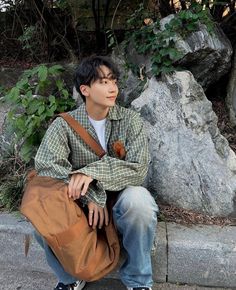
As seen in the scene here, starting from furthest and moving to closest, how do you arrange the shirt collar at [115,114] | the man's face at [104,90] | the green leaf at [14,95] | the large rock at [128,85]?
the large rock at [128,85] → the green leaf at [14,95] → the shirt collar at [115,114] → the man's face at [104,90]

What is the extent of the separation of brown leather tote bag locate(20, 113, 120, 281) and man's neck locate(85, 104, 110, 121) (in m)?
0.46

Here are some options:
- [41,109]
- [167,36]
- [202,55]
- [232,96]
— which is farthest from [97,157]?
[232,96]

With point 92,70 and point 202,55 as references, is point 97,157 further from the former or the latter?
point 202,55

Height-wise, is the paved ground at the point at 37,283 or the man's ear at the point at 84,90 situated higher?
the man's ear at the point at 84,90

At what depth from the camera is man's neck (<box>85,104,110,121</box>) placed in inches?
105

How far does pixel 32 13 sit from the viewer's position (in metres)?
5.25

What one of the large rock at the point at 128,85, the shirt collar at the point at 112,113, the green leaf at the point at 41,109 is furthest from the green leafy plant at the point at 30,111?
the shirt collar at the point at 112,113

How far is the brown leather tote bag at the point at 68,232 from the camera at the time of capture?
2338 mm

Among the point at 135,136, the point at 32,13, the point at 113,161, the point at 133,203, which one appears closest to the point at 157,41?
the point at 135,136

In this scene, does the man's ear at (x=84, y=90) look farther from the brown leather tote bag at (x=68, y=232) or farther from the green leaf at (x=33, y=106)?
the green leaf at (x=33, y=106)

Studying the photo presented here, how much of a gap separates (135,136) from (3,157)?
144cm

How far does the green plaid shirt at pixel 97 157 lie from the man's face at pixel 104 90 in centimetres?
12

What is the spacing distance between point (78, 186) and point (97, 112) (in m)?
0.50

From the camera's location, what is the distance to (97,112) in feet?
8.79
